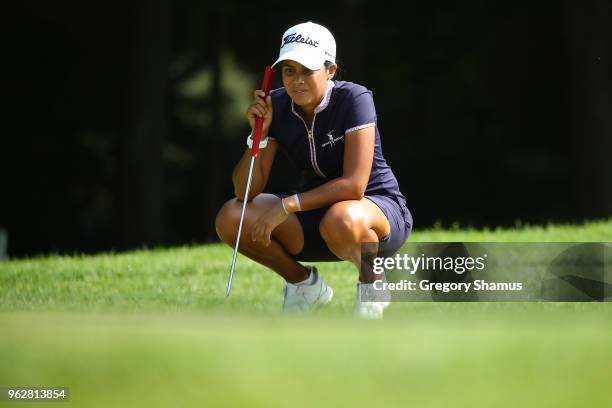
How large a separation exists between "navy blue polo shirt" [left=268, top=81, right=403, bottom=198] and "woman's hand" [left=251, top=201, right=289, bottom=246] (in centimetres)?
34

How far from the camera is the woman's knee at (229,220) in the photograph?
5645mm

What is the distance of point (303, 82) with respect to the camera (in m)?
5.30

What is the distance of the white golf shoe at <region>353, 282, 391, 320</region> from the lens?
5027 millimetres

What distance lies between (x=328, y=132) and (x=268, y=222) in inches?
20.1

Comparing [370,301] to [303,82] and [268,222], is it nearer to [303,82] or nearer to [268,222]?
[268,222]

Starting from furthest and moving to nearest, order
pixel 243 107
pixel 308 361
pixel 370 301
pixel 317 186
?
pixel 243 107 < pixel 317 186 < pixel 370 301 < pixel 308 361

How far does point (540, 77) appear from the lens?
2050 cm

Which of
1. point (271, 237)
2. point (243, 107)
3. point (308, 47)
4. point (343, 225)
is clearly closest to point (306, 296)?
point (271, 237)

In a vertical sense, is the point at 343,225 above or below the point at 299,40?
below

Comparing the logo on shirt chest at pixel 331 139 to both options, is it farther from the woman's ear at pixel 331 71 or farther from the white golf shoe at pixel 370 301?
the white golf shoe at pixel 370 301

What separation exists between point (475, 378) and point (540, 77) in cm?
1834

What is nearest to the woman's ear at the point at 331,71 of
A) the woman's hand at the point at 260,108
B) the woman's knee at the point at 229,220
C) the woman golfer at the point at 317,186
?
the woman golfer at the point at 317,186

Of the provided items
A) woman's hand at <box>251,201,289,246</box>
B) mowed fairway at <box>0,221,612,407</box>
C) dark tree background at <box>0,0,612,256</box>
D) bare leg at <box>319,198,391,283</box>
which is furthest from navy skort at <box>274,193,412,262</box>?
dark tree background at <box>0,0,612,256</box>

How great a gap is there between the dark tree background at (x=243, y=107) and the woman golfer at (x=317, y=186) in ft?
36.5
